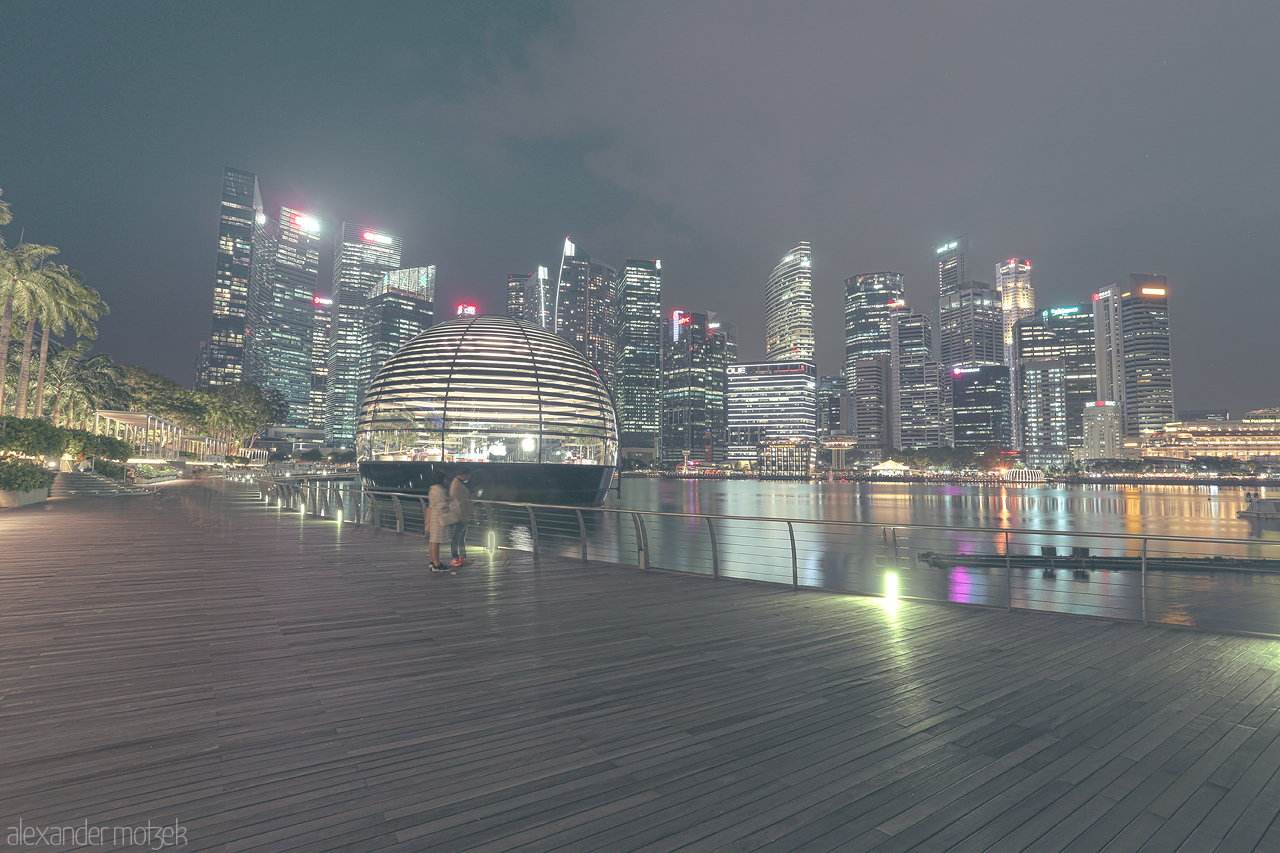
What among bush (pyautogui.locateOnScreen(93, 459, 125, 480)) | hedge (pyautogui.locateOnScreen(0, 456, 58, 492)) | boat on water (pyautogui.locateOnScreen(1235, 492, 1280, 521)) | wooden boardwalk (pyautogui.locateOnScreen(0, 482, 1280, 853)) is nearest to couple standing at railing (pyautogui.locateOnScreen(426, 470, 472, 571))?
wooden boardwalk (pyautogui.locateOnScreen(0, 482, 1280, 853))

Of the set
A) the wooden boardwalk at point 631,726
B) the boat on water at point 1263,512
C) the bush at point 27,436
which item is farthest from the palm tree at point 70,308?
the boat on water at point 1263,512

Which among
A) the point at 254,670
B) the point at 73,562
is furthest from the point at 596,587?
the point at 73,562

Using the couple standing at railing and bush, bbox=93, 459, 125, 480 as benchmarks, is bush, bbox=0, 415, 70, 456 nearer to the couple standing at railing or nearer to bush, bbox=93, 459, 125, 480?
bush, bbox=93, 459, 125, 480

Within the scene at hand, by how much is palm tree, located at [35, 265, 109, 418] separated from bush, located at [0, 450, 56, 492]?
20.4 m

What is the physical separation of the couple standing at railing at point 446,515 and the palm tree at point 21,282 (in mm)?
44387

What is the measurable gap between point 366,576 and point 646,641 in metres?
6.20

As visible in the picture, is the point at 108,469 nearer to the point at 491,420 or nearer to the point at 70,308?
the point at 70,308

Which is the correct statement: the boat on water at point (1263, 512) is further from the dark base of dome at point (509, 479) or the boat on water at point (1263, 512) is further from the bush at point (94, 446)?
the bush at point (94, 446)

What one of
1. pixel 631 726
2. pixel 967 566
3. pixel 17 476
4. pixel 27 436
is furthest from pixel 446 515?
pixel 27 436

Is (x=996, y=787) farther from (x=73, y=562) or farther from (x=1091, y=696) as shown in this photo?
(x=73, y=562)

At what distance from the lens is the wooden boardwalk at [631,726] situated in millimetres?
2982

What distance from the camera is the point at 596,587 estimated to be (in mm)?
9758

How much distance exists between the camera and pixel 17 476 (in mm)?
25344

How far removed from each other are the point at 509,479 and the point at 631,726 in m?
40.7
